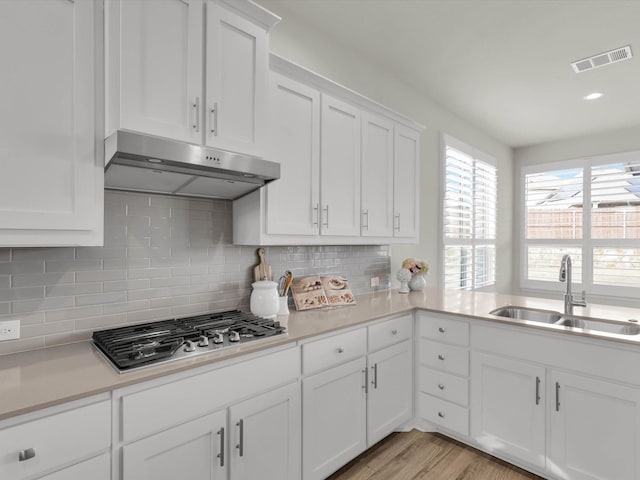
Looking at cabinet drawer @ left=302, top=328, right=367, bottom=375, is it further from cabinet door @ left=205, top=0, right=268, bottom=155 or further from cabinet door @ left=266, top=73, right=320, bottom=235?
cabinet door @ left=205, top=0, right=268, bottom=155

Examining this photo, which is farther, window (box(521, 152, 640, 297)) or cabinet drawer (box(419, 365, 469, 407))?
window (box(521, 152, 640, 297))

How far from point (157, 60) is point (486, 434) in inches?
106

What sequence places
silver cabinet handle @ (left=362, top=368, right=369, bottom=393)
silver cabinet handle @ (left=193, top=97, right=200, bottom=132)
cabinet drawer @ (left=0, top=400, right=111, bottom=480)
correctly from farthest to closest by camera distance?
silver cabinet handle @ (left=362, top=368, right=369, bottom=393) < silver cabinet handle @ (left=193, top=97, right=200, bottom=132) < cabinet drawer @ (left=0, top=400, right=111, bottom=480)

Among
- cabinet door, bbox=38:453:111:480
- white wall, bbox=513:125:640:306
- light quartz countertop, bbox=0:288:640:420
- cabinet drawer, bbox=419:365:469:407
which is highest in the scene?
white wall, bbox=513:125:640:306

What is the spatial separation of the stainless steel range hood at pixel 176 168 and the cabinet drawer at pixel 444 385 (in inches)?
68.0

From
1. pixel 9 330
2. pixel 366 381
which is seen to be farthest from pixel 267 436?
pixel 9 330

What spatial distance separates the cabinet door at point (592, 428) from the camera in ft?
5.69

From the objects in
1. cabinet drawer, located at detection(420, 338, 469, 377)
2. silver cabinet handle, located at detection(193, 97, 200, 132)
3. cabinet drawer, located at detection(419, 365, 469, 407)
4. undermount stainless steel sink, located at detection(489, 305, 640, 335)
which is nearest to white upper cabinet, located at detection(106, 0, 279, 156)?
silver cabinet handle, located at detection(193, 97, 200, 132)

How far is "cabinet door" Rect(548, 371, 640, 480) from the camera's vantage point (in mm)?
1735

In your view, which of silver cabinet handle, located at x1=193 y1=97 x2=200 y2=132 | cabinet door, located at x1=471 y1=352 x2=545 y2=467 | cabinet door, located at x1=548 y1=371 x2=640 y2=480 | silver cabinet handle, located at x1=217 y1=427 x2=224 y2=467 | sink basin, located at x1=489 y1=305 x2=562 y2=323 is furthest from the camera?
sink basin, located at x1=489 y1=305 x2=562 y2=323

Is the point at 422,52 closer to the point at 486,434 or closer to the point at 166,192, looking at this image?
the point at 166,192

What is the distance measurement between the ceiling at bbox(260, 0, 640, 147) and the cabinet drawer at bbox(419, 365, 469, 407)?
2.48 metres

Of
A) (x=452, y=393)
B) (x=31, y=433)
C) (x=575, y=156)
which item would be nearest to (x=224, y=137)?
(x=31, y=433)

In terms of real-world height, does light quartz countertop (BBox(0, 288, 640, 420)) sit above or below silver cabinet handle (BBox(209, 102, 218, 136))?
below
